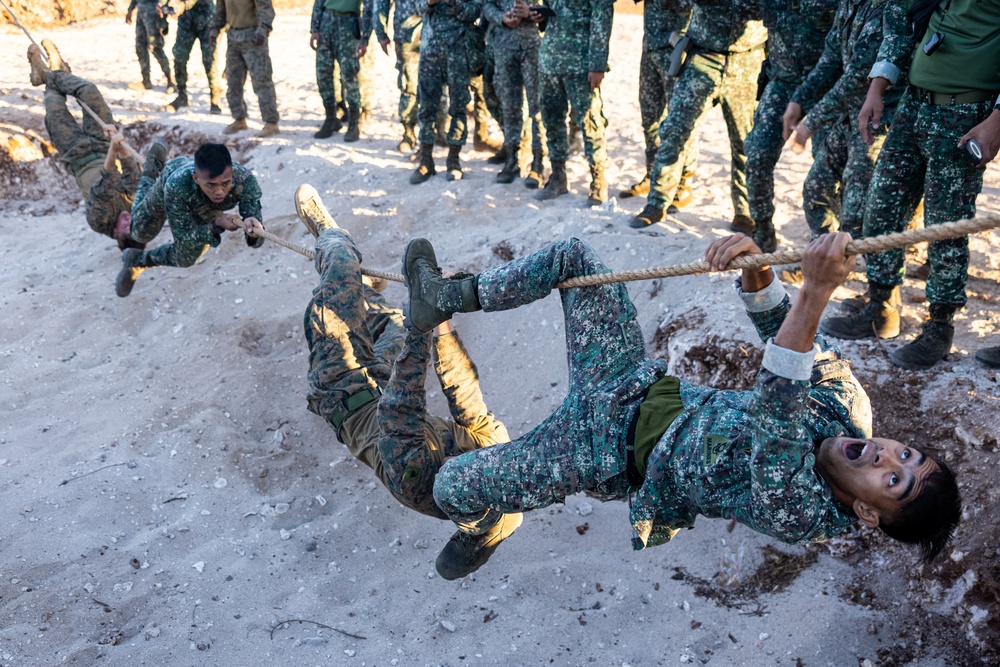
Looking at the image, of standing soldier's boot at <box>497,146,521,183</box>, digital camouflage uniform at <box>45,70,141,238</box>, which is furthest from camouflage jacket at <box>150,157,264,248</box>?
standing soldier's boot at <box>497,146,521,183</box>

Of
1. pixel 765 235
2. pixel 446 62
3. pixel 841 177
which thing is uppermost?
pixel 446 62

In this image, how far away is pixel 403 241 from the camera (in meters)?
6.00

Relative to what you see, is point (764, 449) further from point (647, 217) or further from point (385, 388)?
point (647, 217)

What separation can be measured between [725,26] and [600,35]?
92 cm

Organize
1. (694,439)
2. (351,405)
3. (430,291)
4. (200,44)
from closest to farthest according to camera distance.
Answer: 1. (694,439)
2. (430,291)
3. (351,405)
4. (200,44)

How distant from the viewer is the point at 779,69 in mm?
4621

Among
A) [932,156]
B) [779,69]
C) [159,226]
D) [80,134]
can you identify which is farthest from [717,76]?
[80,134]

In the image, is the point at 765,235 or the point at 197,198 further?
the point at 197,198

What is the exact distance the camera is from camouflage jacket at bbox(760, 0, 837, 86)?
175 inches

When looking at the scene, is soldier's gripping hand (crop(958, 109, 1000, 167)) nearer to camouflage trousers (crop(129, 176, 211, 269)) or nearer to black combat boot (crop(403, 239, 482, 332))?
black combat boot (crop(403, 239, 482, 332))

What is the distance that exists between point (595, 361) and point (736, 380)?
56.2 inches

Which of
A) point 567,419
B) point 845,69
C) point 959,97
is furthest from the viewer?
point 845,69

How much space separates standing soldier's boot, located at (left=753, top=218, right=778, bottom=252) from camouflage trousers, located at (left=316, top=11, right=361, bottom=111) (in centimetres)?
461

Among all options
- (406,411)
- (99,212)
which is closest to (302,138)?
(99,212)
